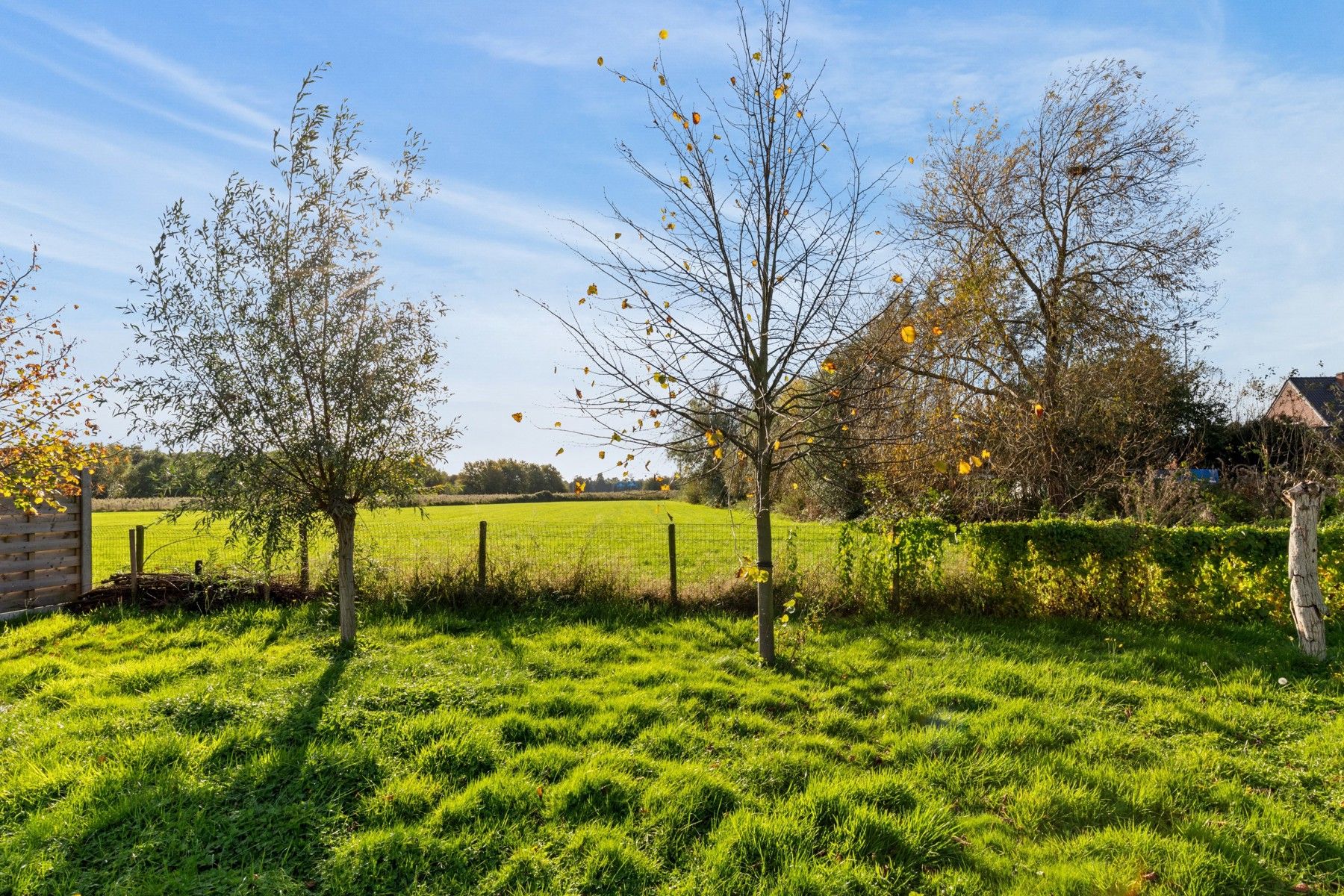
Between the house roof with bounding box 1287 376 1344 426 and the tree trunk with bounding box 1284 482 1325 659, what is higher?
the house roof with bounding box 1287 376 1344 426

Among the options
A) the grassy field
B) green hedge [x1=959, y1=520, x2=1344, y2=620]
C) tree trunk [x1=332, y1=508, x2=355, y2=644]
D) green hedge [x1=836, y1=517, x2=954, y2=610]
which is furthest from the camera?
the grassy field

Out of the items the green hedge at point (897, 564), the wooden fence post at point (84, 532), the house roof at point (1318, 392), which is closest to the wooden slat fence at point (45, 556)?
the wooden fence post at point (84, 532)

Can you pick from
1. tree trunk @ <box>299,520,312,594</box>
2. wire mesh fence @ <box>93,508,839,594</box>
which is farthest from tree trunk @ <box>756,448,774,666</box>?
tree trunk @ <box>299,520,312,594</box>

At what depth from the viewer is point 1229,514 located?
14.6 metres

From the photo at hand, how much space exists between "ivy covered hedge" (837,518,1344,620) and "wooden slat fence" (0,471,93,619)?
1175cm

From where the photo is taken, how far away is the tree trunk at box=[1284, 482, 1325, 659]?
7129 mm

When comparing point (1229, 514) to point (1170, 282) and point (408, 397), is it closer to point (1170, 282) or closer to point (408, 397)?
point (1170, 282)

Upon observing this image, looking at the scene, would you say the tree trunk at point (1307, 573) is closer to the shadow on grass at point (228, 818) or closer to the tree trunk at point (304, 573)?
the shadow on grass at point (228, 818)

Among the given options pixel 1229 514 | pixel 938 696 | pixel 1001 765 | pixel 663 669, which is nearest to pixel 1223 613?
pixel 938 696

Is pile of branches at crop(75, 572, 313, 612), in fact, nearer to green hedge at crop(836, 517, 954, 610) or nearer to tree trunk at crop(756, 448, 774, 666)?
tree trunk at crop(756, 448, 774, 666)

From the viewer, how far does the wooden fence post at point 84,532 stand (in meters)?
10.6

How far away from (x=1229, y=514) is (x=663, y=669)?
14.6m

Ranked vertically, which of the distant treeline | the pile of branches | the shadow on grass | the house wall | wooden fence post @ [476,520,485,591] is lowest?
the shadow on grass

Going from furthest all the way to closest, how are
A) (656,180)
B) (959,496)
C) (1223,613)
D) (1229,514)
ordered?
(1229,514) → (959,496) → (1223,613) → (656,180)
